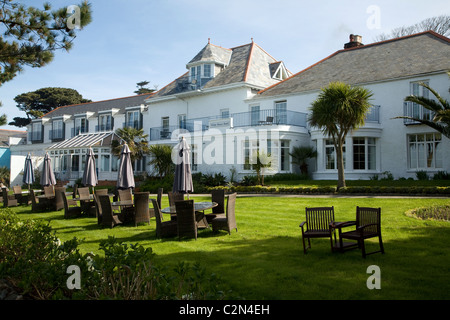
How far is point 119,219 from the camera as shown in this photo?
39.3 feet

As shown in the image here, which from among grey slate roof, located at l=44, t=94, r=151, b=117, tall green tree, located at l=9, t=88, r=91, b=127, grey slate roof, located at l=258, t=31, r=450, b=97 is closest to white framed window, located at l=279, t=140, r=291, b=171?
grey slate roof, located at l=258, t=31, r=450, b=97

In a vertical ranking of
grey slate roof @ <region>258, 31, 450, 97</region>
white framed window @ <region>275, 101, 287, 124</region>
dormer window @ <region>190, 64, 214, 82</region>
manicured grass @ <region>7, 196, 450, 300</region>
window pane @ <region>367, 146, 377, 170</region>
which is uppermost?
dormer window @ <region>190, 64, 214, 82</region>

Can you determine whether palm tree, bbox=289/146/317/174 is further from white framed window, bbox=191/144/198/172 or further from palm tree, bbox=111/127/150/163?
palm tree, bbox=111/127/150/163

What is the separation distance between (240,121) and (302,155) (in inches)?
246

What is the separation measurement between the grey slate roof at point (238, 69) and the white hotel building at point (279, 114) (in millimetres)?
125

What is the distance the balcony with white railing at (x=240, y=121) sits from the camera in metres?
26.3

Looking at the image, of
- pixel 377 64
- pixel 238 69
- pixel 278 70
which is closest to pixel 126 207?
pixel 377 64

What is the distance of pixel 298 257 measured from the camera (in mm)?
7258

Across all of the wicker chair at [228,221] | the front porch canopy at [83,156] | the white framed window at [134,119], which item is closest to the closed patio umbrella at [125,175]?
the wicker chair at [228,221]

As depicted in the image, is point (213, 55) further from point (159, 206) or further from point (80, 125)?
point (159, 206)

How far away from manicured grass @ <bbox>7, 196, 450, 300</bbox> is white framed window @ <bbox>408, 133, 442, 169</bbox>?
10.6 metres

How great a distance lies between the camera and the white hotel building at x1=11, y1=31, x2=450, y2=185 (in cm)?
2214
